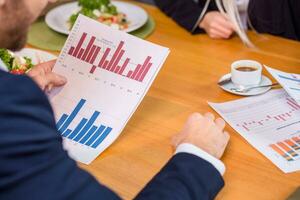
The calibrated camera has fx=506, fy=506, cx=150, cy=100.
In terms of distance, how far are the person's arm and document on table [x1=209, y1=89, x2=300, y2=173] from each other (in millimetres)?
115

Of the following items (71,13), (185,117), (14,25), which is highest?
(14,25)

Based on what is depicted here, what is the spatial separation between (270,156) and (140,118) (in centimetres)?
34

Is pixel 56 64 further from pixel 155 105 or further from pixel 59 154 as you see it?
pixel 59 154

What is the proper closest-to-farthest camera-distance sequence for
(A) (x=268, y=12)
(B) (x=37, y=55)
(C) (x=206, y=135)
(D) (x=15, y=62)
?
(C) (x=206, y=135), (D) (x=15, y=62), (B) (x=37, y=55), (A) (x=268, y=12)

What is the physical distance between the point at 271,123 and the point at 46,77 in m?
0.57

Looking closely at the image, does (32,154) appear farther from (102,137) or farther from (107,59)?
(107,59)

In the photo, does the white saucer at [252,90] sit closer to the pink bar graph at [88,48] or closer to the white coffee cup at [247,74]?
the white coffee cup at [247,74]

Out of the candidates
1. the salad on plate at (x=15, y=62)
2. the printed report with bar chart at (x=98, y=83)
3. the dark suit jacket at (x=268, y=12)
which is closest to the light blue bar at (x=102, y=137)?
the printed report with bar chart at (x=98, y=83)

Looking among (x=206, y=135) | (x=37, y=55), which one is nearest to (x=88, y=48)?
(x=37, y=55)

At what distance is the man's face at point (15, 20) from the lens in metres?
0.82

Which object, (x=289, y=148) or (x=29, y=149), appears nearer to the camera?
(x=29, y=149)

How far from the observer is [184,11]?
184cm

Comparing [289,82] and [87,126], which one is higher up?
[289,82]

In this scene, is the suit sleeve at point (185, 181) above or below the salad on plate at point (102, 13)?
above
